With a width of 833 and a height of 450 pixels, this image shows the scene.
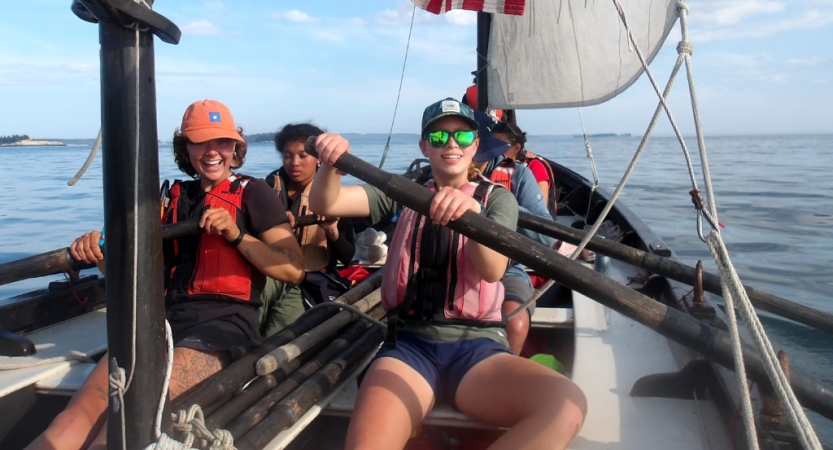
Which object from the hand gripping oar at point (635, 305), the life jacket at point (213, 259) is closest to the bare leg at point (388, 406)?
the hand gripping oar at point (635, 305)

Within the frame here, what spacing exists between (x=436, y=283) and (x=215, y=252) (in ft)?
3.08

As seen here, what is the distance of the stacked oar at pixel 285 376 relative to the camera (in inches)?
73.4

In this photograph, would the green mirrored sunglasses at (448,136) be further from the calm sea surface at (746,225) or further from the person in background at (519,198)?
the calm sea surface at (746,225)

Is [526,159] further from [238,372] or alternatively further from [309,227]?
[238,372]

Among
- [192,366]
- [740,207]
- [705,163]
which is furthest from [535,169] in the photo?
[740,207]

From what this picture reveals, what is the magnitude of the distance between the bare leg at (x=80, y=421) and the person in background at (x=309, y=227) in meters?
1.20

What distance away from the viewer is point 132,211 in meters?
1.26

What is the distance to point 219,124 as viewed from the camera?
2.51 meters

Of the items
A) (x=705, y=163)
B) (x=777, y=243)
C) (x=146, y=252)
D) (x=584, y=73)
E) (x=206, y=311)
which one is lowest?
(x=777, y=243)

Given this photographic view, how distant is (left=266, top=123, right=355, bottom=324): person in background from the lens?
3232 millimetres

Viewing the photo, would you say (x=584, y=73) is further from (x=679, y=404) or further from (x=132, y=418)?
(x=132, y=418)

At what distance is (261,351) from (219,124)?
38.1 inches

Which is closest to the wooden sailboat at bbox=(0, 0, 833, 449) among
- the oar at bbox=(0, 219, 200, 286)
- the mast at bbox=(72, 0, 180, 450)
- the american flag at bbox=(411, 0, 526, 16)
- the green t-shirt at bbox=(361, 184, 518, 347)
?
the mast at bbox=(72, 0, 180, 450)

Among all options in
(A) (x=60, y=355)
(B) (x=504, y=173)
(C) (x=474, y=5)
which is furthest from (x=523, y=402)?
(C) (x=474, y=5)
